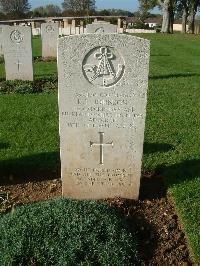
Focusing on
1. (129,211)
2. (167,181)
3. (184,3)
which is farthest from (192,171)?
(184,3)

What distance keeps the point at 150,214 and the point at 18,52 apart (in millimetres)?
9220

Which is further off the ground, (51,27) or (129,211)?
(51,27)

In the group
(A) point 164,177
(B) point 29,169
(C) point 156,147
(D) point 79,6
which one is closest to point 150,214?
(A) point 164,177

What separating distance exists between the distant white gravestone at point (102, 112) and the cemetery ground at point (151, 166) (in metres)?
0.36

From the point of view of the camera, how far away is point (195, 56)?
2091cm

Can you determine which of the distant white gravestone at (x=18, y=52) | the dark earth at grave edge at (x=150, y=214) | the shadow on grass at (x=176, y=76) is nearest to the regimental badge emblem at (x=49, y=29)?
the distant white gravestone at (x=18, y=52)

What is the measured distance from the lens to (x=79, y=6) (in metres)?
77.3

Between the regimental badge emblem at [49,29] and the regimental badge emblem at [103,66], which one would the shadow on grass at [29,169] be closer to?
the regimental badge emblem at [103,66]

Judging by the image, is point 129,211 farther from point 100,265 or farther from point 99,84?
point 99,84

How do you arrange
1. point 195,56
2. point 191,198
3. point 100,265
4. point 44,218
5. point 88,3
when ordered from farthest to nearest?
point 88,3, point 195,56, point 191,198, point 44,218, point 100,265

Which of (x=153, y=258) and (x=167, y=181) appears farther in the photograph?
(x=167, y=181)

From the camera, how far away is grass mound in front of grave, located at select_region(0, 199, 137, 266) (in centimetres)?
414

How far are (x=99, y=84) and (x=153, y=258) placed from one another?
75.6 inches

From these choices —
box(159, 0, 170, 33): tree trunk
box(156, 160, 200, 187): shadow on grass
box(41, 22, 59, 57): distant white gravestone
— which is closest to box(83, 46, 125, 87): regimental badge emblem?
box(156, 160, 200, 187): shadow on grass
